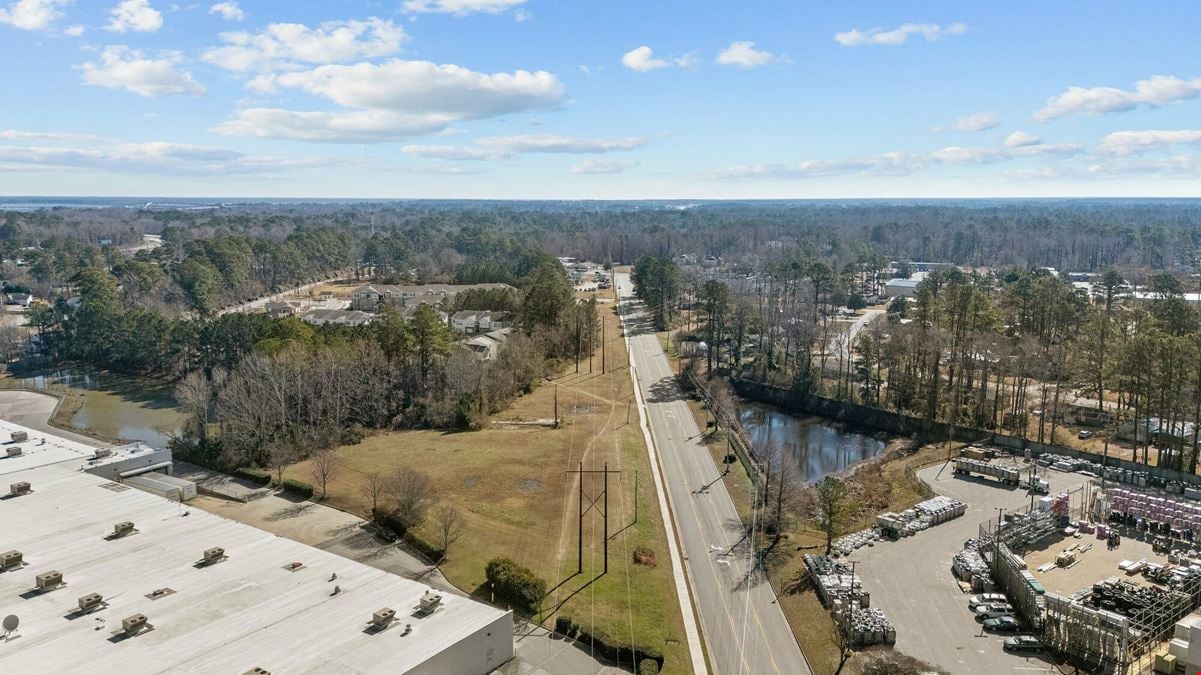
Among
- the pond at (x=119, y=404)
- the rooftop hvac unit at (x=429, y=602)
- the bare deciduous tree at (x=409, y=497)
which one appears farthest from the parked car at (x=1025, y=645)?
the pond at (x=119, y=404)

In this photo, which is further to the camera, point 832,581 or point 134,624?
point 832,581

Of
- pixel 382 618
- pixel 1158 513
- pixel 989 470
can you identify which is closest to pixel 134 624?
pixel 382 618

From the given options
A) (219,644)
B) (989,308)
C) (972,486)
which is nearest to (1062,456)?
(972,486)

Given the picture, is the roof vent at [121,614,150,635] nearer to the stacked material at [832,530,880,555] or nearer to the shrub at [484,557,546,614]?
the shrub at [484,557,546,614]

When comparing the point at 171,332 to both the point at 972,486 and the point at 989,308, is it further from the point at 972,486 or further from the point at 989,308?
the point at 989,308

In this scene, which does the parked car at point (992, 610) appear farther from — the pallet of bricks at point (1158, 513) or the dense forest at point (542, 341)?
the dense forest at point (542, 341)

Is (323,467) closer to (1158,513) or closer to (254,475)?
(254,475)
